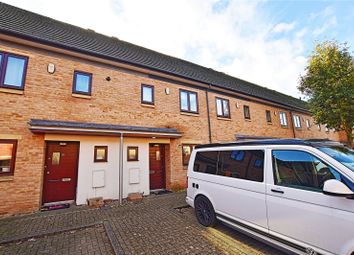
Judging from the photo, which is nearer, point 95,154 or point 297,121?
point 95,154

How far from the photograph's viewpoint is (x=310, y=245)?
278 cm

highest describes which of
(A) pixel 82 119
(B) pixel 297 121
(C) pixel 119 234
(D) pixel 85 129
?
(B) pixel 297 121

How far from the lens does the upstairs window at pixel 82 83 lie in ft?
26.2

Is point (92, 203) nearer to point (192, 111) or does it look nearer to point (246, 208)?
point (246, 208)

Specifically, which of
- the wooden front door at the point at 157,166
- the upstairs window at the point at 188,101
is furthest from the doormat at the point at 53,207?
the upstairs window at the point at 188,101

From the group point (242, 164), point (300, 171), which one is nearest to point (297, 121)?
point (242, 164)

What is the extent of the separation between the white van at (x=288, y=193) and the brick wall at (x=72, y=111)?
18.5ft

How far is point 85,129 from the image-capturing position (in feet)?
23.2

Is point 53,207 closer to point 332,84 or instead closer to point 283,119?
point 332,84

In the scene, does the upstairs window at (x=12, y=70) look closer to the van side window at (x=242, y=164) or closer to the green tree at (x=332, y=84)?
the van side window at (x=242, y=164)

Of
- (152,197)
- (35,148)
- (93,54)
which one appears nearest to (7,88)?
(35,148)

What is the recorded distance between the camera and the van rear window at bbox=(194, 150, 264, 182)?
12.3ft

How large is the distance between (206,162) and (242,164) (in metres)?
1.22

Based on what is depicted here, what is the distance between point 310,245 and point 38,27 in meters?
11.8
